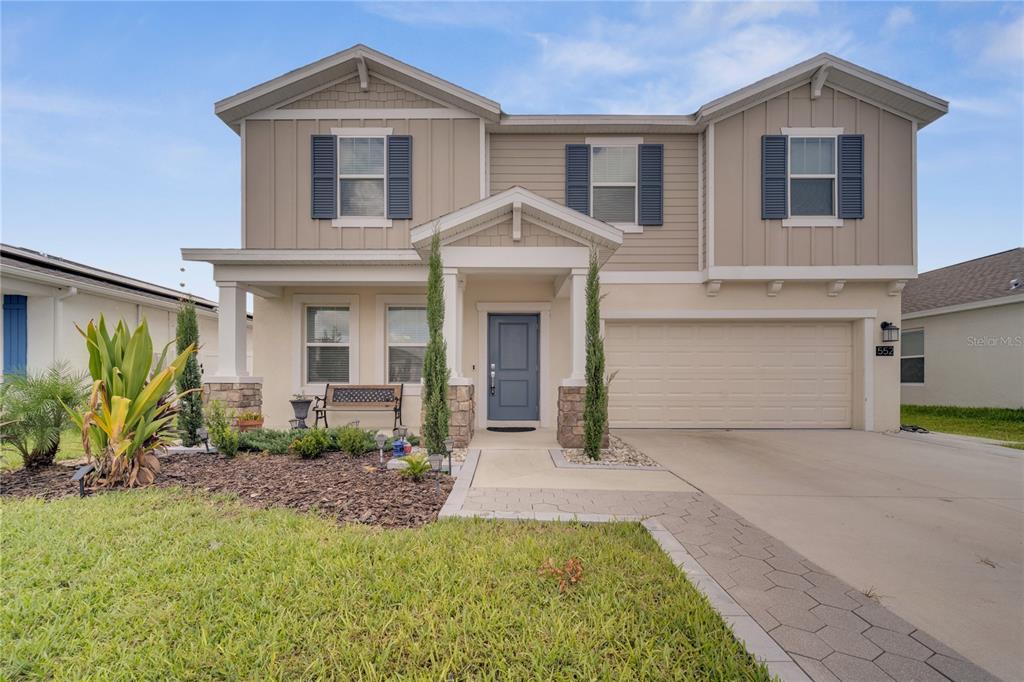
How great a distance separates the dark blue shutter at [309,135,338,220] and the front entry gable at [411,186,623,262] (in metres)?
2.77

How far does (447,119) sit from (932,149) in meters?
9.84

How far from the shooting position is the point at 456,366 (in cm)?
615

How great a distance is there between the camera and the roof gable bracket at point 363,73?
25.1 feet

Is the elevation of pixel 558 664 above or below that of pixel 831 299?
below

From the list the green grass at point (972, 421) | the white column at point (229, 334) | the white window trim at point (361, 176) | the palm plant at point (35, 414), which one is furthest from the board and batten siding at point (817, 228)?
the palm plant at point (35, 414)

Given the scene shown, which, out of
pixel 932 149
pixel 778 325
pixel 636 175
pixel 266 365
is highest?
pixel 932 149

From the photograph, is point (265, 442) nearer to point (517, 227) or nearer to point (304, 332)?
point (304, 332)

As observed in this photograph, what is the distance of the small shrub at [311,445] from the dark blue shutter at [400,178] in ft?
13.9

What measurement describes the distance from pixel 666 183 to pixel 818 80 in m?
3.17

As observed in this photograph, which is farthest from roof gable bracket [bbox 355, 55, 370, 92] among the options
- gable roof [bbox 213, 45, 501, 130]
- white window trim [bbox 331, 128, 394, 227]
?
white window trim [bbox 331, 128, 394, 227]

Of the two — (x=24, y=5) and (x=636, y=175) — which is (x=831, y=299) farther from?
(x=24, y=5)

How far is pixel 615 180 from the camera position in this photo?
821 cm

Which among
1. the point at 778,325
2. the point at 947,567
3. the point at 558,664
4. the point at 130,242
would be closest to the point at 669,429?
the point at 778,325

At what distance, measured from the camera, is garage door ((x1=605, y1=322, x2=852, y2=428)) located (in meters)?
8.20
